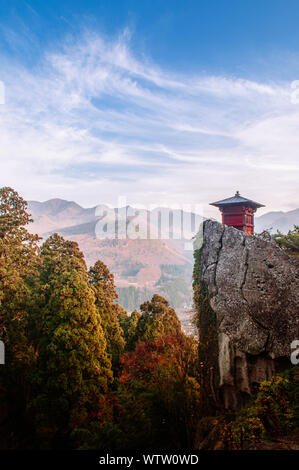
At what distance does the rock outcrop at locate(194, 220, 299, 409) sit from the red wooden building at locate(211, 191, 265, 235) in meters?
3.66

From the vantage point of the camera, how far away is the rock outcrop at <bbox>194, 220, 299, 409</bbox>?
7.20m

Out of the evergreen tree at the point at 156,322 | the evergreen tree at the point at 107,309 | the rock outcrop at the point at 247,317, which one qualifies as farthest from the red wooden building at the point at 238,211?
the evergreen tree at the point at 107,309

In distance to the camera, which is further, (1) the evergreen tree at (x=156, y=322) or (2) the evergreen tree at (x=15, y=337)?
(1) the evergreen tree at (x=156, y=322)

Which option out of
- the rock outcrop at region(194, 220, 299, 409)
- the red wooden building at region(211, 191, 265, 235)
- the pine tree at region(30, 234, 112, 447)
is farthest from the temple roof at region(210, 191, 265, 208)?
the pine tree at region(30, 234, 112, 447)

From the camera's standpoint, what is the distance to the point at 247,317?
299 inches

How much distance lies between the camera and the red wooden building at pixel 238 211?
1204 centimetres

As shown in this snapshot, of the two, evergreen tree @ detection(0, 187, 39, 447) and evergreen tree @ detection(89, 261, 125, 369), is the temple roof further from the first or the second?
evergreen tree @ detection(0, 187, 39, 447)

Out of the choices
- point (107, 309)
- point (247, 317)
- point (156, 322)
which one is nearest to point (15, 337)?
point (107, 309)

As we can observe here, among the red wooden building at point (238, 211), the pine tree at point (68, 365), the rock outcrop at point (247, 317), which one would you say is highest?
the red wooden building at point (238, 211)

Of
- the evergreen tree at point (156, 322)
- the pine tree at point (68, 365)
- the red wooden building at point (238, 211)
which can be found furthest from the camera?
the evergreen tree at point (156, 322)

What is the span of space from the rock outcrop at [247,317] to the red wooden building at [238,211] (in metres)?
3.66

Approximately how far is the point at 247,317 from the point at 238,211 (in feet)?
18.4

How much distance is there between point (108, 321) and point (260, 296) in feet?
30.9

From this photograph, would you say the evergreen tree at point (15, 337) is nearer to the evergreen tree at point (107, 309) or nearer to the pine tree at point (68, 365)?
the pine tree at point (68, 365)
